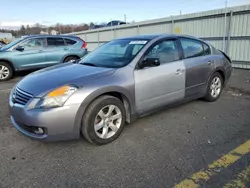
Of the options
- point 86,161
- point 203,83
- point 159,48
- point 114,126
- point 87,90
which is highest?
point 159,48

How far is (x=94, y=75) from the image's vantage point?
2.96 metres

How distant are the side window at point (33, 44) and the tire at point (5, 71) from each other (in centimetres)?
96

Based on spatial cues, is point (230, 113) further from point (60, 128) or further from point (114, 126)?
point (60, 128)

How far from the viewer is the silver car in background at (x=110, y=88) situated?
8.73ft

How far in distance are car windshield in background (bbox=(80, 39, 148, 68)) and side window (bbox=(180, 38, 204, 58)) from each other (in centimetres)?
90

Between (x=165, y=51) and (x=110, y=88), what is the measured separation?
1391 mm

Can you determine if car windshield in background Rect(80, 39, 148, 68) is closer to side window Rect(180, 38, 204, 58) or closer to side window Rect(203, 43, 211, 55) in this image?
side window Rect(180, 38, 204, 58)

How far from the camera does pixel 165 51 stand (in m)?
→ 3.74

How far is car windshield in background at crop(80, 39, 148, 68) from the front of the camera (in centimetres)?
341

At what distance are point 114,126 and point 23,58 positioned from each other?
646 centimetres

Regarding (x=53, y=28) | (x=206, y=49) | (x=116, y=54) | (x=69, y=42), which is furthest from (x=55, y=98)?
(x=53, y=28)

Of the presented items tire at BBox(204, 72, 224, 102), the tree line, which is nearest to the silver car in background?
tire at BBox(204, 72, 224, 102)

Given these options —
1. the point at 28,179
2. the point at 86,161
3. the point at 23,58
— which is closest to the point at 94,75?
the point at 86,161

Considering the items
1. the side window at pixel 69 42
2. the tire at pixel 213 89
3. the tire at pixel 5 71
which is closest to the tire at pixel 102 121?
the tire at pixel 213 89
